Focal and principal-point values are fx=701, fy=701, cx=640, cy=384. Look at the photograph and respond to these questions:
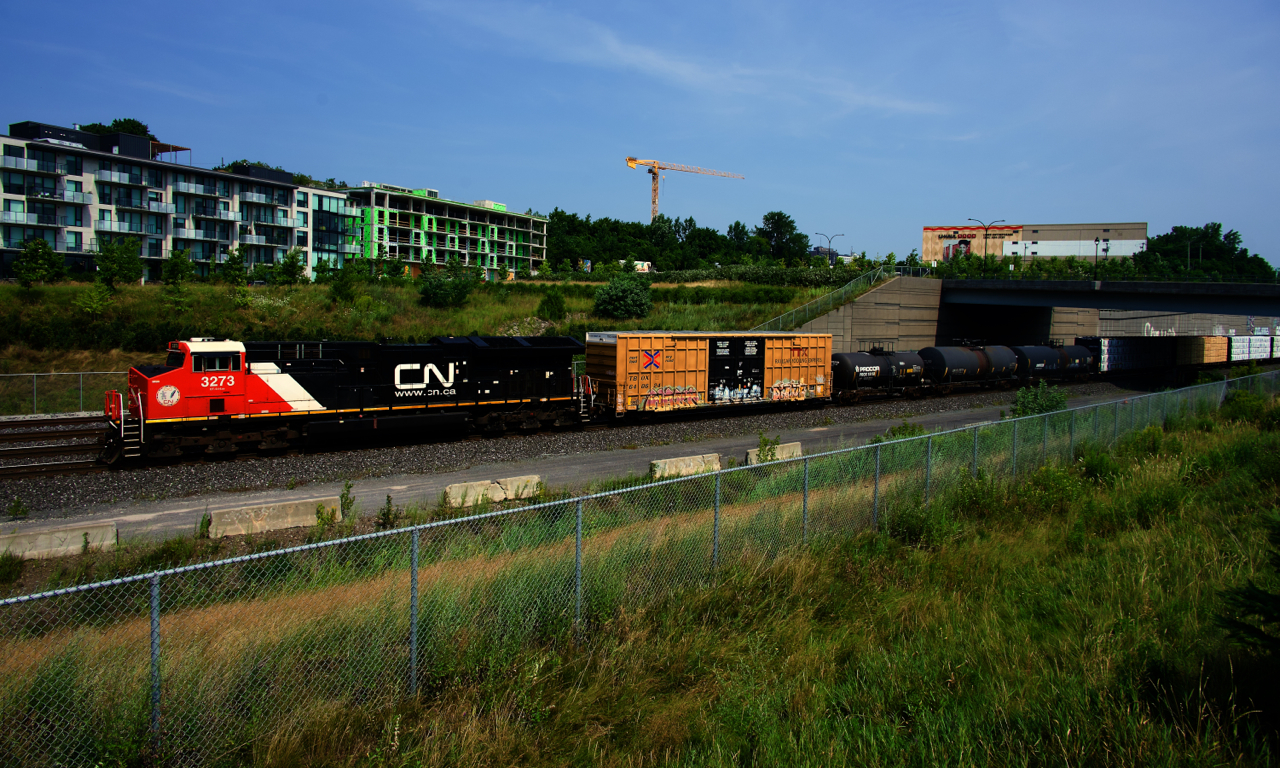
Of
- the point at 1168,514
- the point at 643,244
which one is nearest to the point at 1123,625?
the point at 1168,514

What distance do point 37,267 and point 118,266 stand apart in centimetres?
408

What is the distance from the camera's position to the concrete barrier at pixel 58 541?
1174 cm

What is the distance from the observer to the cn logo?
21859 millimetres

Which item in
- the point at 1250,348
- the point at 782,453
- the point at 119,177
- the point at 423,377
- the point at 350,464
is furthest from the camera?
the point at 119,177

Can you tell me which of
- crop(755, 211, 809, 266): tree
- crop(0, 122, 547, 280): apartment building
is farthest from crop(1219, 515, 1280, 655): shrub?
crop(755, 211, 809, 266): tree

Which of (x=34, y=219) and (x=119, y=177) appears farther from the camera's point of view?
(x=119, y=177)

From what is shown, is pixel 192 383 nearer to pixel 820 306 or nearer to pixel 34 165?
pixel 820 306

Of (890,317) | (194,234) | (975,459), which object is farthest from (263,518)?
(194,234)

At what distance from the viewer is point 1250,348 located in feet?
176

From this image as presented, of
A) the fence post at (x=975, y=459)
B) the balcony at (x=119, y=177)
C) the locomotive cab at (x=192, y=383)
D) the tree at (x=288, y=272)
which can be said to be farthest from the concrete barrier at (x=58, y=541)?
the balcony at (x=119, y=177)

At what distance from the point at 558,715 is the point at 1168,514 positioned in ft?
39.9

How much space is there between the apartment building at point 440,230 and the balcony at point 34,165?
3344 centimetres

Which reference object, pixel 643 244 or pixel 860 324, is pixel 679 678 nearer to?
pixel 860 324

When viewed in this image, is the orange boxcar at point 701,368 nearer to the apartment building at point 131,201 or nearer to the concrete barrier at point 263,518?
the concrete barrier at point 263,518
